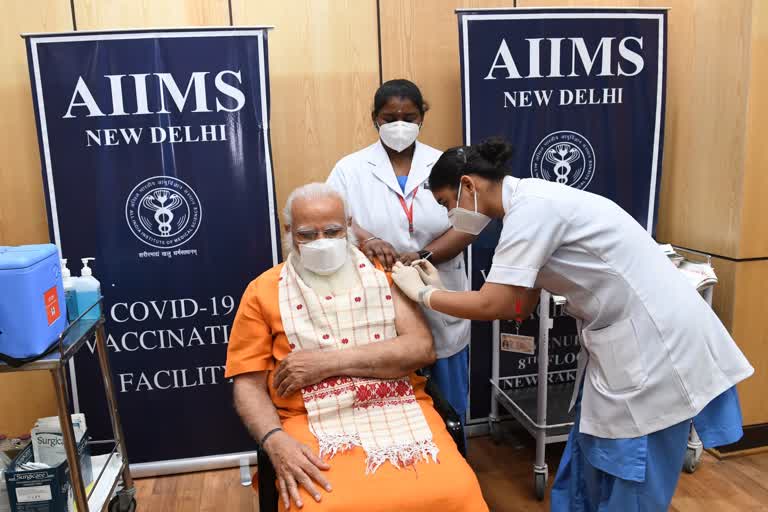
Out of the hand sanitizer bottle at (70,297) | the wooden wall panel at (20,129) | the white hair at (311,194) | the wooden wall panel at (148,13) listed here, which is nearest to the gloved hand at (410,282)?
the white hair at (311,194)

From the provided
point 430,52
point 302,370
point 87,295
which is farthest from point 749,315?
point 87,295

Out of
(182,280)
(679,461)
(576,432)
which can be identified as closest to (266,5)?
(182,280)

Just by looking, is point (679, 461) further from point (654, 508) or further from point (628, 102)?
point (628, 102)

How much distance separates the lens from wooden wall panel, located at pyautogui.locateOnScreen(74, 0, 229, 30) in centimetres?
271

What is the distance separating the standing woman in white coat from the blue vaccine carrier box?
1.07 meters

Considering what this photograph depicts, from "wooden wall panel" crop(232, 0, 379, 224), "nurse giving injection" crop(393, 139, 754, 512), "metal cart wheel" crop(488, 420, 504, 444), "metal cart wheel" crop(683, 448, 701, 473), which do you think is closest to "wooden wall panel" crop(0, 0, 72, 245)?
"wooden wall panel" crop(232, 0, 379, 224)

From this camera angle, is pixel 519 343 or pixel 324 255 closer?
pixel 324 255

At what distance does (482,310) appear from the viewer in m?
1.65

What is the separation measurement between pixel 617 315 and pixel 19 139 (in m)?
2.65

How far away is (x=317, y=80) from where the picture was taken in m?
2.92

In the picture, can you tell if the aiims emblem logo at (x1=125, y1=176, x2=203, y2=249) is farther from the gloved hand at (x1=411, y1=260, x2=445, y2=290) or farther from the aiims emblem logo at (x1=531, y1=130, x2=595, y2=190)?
the aiims emblem logo at (x1=531, y1=130, x2=595, y2=190)

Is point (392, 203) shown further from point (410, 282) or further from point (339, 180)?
point (410, 282)

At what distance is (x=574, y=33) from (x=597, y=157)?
60 cm

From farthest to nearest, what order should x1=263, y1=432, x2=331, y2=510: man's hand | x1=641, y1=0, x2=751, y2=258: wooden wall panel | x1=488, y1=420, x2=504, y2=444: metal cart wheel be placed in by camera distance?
1. x1=488, y1=420, x2=504, y2=444: metal cart wheel
2. x1=641, y1=0, x2=751, y2=258: wooden wall panel
3. x1=263, y1=432, x2=331, y2=510: man's hand
